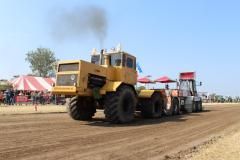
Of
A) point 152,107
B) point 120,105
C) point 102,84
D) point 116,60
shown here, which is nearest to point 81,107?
point 102,84

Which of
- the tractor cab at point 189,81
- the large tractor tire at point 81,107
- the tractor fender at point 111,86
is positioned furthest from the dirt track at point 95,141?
the tractor cab at point 189,81

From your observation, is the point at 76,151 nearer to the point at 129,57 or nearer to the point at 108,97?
the point at 108,97

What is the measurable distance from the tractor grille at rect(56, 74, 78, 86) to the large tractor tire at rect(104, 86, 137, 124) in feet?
5.30

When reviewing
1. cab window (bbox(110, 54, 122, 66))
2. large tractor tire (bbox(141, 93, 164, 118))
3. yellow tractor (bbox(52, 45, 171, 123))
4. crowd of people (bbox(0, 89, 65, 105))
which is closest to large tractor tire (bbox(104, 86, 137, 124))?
yellow tractor (bbox(52, 45, 171, 123))

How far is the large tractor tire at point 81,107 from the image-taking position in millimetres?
17011

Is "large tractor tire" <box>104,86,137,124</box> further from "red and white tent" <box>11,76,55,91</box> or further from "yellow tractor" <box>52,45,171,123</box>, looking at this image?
"red and white tent" <box>11,76,55,91</box>

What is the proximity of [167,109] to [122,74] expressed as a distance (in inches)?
242

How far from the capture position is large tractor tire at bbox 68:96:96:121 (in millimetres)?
17011

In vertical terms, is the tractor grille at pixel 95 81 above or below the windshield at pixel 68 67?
below

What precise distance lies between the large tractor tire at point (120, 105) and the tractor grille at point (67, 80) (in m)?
1.61

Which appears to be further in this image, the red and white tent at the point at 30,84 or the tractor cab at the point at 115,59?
the red and white tent at the point at 30,84

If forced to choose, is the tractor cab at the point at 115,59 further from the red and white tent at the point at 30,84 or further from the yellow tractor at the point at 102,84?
the red and white tent at the point at 30,84

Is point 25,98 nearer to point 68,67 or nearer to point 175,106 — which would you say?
point 175,106

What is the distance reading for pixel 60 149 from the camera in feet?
30.4
